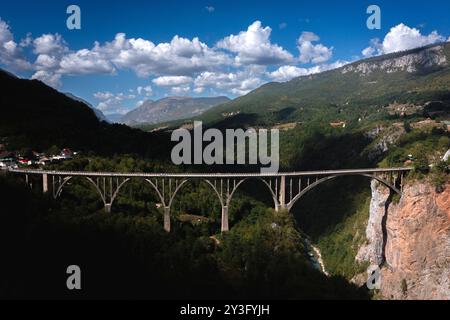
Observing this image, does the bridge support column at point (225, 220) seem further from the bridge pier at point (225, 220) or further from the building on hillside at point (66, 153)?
the building on hillside at point (66, 153)

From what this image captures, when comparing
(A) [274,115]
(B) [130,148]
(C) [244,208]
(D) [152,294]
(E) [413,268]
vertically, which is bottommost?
(E) [413,268]

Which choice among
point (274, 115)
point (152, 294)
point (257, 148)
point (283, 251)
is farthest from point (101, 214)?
point (274, 115)

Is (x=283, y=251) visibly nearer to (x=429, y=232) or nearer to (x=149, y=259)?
(x=149, y=259)

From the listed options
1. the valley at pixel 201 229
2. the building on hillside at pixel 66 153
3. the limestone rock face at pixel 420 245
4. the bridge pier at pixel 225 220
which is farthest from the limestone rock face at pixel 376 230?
the building on hillside at pixel 66 153

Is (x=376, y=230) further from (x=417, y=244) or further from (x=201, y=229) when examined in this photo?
(x=201, y=229)

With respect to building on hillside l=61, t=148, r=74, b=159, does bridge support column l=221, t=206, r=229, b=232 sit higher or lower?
lower

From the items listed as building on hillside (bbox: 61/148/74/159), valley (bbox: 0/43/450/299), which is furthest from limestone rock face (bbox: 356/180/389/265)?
building on hillside (bbox: 61/148/74/159)

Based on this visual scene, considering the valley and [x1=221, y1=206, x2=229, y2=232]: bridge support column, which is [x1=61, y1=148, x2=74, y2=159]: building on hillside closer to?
the valley
